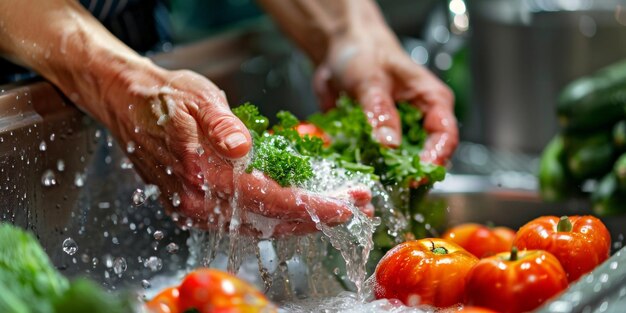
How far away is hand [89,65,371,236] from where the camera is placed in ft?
4.04

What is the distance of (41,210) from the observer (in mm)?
1369

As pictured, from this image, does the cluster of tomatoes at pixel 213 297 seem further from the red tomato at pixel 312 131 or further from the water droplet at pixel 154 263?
the red tomato at pixel 312 131

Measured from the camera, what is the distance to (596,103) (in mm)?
1944

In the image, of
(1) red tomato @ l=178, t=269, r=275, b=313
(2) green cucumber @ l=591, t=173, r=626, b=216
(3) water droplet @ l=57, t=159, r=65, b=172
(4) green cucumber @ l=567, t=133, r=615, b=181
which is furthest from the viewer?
(4) green cucumber @ l=567, t=133, r=615, b=181

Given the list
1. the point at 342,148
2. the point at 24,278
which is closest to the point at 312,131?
the point at 342,148

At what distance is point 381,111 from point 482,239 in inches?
11.2

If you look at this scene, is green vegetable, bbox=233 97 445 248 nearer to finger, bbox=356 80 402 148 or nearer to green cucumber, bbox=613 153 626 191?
finger, bbox=356 80 402 148

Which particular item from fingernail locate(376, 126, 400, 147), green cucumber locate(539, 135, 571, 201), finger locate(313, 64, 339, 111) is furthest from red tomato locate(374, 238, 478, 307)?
green cucumber locate(539, 135, 571, 201)

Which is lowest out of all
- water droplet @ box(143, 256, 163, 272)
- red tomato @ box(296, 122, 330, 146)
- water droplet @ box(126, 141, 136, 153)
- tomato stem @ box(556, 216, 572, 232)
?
water droplet @ box(143, 256, 163, 272)

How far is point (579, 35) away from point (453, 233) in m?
0.95

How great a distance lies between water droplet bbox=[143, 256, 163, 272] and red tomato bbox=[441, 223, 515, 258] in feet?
1.64

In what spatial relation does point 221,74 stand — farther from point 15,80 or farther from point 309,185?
point 309,185

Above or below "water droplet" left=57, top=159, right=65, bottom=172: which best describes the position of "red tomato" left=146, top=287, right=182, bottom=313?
above

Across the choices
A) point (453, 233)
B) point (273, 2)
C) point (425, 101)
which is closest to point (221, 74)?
point (273, 2)
